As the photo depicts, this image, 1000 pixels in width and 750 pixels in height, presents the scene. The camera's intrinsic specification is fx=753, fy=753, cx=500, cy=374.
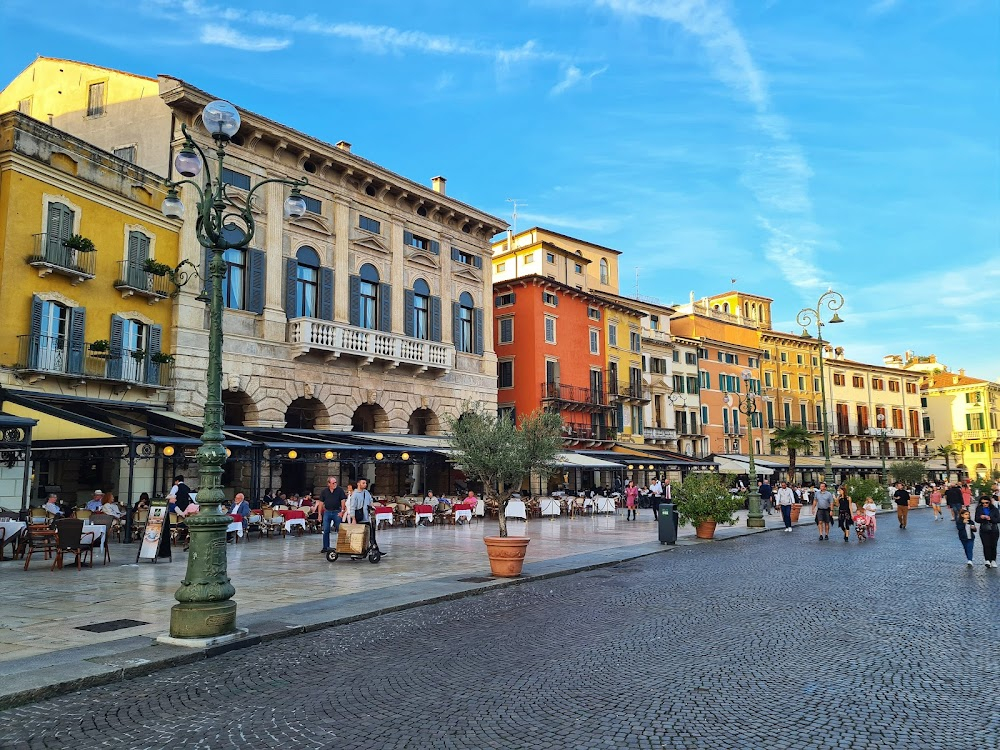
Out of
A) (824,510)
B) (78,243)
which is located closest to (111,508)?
(78,243)

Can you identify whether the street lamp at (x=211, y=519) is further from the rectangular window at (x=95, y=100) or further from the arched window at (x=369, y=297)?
the rectangular window at (x=95, y=100)

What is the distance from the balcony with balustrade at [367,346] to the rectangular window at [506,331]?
9.78 m

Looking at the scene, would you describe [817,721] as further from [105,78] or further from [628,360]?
[628,360]

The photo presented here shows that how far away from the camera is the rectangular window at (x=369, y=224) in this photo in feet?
94.2

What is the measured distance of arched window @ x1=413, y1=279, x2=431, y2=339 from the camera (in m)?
30.6

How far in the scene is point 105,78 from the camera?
A: 83.0 ft

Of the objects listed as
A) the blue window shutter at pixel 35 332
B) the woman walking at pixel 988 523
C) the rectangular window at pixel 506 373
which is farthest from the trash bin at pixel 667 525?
the rectangular window at pixel 506 373

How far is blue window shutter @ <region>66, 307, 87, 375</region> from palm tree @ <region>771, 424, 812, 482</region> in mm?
45218

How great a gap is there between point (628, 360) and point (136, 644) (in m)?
40.7

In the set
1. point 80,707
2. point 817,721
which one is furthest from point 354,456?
point 817,721

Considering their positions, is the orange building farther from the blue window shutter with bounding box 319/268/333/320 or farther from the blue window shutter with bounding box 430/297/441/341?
the blue window shutter with bounding box 319/268/333/320

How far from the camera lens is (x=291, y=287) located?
25.9 metres

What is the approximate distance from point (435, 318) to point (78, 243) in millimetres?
14498

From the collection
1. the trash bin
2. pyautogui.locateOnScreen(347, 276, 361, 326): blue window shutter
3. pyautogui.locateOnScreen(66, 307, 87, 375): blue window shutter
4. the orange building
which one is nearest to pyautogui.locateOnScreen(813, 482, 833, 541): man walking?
the trash bin
